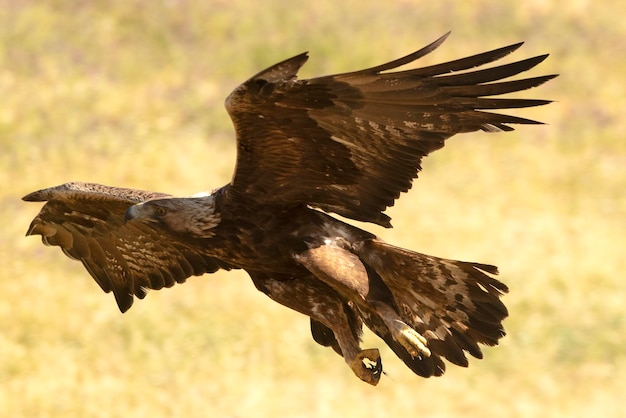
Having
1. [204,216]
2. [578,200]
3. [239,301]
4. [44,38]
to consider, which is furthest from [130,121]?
[204,216]

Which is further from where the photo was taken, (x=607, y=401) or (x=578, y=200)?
(x=578, y=200)

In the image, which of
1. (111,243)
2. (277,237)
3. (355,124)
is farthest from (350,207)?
(111,243)

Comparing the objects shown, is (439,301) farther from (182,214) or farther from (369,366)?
(182,214)

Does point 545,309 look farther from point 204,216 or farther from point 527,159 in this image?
point 204,216

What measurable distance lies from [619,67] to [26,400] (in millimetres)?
13835

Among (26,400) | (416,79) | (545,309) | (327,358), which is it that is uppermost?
(545,309)

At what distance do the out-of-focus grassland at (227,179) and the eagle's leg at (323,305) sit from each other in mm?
5258

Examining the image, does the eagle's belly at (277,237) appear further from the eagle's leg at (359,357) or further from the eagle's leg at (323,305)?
the eagle's leg at (359,357)

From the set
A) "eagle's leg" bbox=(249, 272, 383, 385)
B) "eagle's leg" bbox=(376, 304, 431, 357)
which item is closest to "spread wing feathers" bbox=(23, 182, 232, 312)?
"eagle's leg" bbox=(249, 272, 383, 385)

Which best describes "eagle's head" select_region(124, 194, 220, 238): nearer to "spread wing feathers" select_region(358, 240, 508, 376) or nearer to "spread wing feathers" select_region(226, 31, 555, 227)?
"spread wing feathers" select_region(226, 31, 555, 227)

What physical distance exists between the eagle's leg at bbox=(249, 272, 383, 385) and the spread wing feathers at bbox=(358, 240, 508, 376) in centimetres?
20

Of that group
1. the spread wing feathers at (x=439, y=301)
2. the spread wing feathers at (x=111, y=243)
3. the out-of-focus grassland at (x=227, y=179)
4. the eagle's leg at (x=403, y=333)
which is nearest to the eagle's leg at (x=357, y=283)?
the eagle's leg at (x=403, y=333)

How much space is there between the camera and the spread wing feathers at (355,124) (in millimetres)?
6977

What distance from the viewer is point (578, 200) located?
1888 cm
